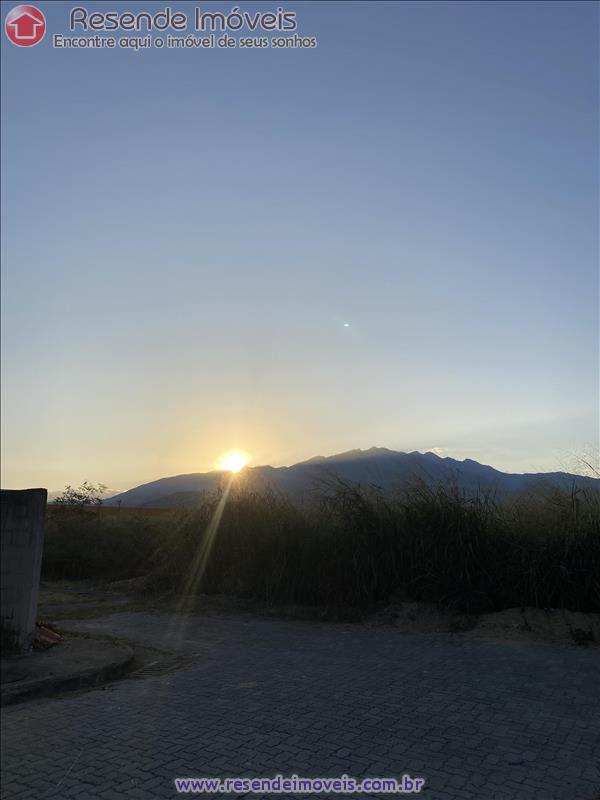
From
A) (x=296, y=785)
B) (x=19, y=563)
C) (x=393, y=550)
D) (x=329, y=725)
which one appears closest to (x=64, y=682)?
(x=19, y=563)

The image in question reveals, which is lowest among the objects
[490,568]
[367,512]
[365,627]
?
[365,627]

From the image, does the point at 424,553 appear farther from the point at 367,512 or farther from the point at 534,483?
the point at 534,483

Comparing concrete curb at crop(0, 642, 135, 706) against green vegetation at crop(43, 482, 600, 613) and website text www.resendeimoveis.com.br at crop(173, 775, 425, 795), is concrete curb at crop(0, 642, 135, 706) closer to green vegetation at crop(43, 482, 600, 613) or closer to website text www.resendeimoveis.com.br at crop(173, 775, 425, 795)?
website text www.resendeimoveis.com.br at crop(173, 775, 425, 795)

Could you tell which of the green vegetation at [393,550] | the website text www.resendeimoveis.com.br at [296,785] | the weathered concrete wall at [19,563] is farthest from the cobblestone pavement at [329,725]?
the green vegetation at [393,550]

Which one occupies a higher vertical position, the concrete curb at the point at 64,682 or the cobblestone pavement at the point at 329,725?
the concrete curb at the point at 64,682

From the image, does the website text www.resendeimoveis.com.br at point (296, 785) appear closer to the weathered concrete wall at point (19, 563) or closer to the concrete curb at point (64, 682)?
the concrete curb at point (64, 682)

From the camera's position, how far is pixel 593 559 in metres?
9.90

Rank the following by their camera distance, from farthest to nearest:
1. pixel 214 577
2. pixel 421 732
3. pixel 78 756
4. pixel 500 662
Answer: pixel 214 577 < pixel 500 662 < pixel 421 732 < pixel 78 756

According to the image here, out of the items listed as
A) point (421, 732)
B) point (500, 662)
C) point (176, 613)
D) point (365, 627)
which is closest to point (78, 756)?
point (421, 732)

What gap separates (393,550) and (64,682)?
6605 millimetres

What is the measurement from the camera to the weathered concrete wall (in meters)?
6.81

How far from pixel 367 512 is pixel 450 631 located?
107 inches

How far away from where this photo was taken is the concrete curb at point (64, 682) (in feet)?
17.7

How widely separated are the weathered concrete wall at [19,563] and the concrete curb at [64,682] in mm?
1075
